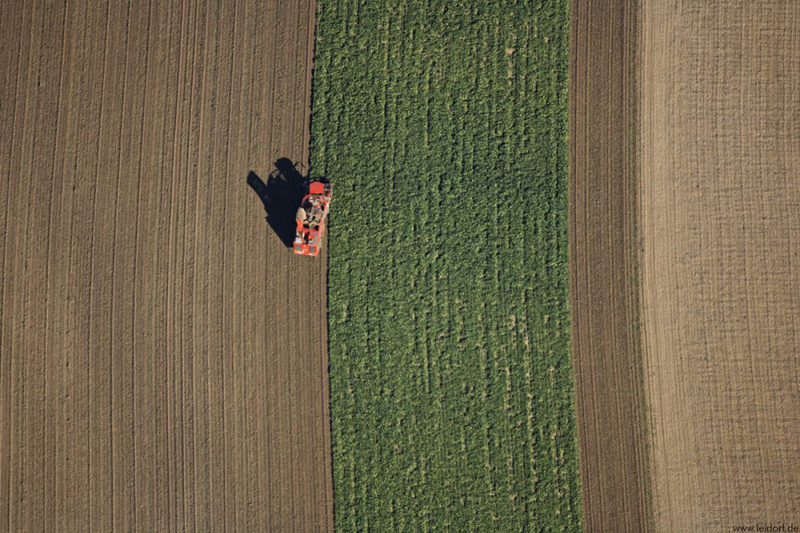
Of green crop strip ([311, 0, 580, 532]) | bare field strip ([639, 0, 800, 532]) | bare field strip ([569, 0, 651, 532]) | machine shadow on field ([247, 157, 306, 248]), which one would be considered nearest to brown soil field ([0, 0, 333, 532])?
machine shadow on field ([247, 157, 306, 248])

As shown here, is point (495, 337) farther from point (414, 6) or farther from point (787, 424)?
point (414, 6)

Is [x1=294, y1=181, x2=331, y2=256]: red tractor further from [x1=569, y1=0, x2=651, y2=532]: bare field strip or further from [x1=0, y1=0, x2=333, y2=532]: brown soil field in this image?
[x1=569, y1=0, x2=651, y2=532]: bare field strip

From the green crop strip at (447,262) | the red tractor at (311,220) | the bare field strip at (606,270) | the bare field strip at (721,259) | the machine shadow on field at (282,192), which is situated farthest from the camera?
the machine shadow on field at (282,192)

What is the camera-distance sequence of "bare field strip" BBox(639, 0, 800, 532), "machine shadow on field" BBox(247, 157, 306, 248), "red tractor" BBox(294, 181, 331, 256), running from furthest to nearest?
"machine shadow on field" BBox(247, 157, 306, 248) < "bare field strip" BBox(639, 0, 800, 532) < "red tractor" BBox(294, 181, 331, 256)

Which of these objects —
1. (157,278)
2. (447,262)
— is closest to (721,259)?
(447,262)

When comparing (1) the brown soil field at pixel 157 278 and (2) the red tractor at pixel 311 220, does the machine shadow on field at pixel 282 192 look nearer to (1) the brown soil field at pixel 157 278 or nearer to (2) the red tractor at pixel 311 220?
(1) the brown soil field at pixel 157 278

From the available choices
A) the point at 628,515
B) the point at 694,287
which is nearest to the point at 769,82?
the point at 694,287

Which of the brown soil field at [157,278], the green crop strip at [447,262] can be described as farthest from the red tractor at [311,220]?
the brown soil field at [157,278]
